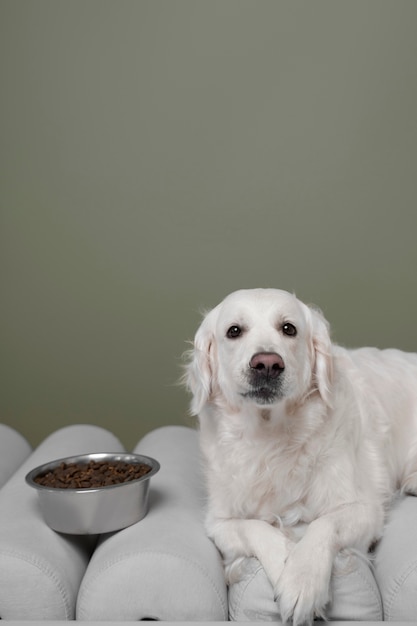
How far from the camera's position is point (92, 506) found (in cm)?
217

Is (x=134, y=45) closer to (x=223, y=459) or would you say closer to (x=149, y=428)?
(x=149, y=428)

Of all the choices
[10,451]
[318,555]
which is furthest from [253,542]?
[10,451]

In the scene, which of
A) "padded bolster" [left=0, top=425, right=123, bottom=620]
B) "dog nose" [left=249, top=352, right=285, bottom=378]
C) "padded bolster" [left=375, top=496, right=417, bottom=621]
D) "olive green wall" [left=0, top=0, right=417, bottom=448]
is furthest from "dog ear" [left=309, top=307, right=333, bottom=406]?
"olive green wall" [left=0, top=0, right=417, bottom=448]

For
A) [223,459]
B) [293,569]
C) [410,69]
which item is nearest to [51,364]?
[223,459]

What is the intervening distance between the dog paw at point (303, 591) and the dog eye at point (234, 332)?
0.67 meters

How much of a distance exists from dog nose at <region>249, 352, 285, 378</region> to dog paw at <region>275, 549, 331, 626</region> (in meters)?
0.49

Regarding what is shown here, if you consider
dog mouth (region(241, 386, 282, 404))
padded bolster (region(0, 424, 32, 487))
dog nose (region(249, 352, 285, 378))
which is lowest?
padded bolster (region(0, 424, 32, 487))

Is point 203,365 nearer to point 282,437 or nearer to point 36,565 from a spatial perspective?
point 282,437

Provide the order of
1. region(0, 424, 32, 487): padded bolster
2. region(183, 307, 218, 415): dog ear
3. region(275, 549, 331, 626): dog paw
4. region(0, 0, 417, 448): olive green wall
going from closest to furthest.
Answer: region(275, 549, 331, 626): dog paw → region(183, 307, 218, 415): dog ear → region(0, 424, 32, 487): padded bolster → region(0, 0, 417, 448): olive green wall

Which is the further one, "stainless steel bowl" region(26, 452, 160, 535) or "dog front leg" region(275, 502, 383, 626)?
"stainless steel bowl" region(26, 452, 160, 535)

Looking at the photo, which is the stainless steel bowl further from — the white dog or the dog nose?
the dog nose

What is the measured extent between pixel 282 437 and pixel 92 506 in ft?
1.92

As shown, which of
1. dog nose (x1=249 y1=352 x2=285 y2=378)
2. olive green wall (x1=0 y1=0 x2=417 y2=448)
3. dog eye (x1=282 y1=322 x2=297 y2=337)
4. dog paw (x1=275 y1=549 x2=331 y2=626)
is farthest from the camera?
olive green wall (x1=0 y1=0 x2=417 y2=448)

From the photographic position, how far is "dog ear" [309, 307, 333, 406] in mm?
2322
